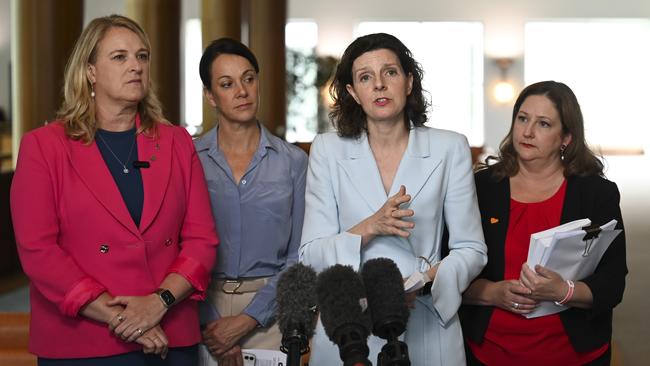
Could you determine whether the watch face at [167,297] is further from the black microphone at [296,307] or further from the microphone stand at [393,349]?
the microphone stand at [393,349]

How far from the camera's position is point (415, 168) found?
2.83m

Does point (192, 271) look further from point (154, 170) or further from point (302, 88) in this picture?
point (302, 88)

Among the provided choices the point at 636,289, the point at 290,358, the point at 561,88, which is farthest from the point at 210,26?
the point at 290,358

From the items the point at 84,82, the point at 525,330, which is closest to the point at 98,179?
the point at 84,82

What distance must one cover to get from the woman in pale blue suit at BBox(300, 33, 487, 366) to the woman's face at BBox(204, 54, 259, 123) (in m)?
0.54

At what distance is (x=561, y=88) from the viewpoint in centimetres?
328

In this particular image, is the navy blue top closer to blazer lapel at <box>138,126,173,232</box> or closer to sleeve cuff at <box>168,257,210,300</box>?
blazer lapel at <box>138,126,173,232</box>

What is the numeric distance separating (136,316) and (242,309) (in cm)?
61

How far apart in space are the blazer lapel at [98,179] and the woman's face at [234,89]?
2.26 feet

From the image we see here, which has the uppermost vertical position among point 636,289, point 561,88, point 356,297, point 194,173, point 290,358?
point 561,88

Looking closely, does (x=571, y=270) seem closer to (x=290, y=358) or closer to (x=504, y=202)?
(x=504, y=202)

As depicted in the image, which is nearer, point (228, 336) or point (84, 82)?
point (84, 82)

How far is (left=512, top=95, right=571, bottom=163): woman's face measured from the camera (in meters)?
3.23

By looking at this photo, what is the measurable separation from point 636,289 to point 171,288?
5778mm
